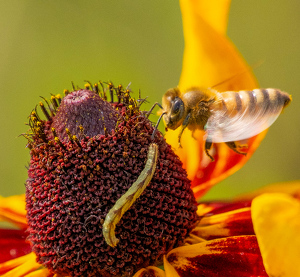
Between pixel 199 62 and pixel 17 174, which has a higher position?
pixel 199 62

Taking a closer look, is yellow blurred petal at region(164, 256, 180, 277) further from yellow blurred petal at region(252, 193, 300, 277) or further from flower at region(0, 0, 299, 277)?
yellow blurred petal at region(252, 193, 300, 277)

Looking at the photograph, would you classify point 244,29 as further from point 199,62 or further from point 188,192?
point 188,192

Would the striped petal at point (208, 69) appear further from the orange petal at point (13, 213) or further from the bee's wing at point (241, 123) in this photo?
the orange petal at point (13, 213)

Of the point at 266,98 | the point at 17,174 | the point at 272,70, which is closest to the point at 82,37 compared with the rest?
the point at 17,174

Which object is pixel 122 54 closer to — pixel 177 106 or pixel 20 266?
pixel 177 106

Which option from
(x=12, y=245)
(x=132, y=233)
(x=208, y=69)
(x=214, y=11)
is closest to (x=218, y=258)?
(x=132, y=233)

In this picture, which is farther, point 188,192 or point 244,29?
point 244,29

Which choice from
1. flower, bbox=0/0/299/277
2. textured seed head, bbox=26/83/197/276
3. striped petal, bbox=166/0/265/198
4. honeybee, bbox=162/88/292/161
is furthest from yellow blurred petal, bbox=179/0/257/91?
textured seed head, bbox=26/83/197/276
